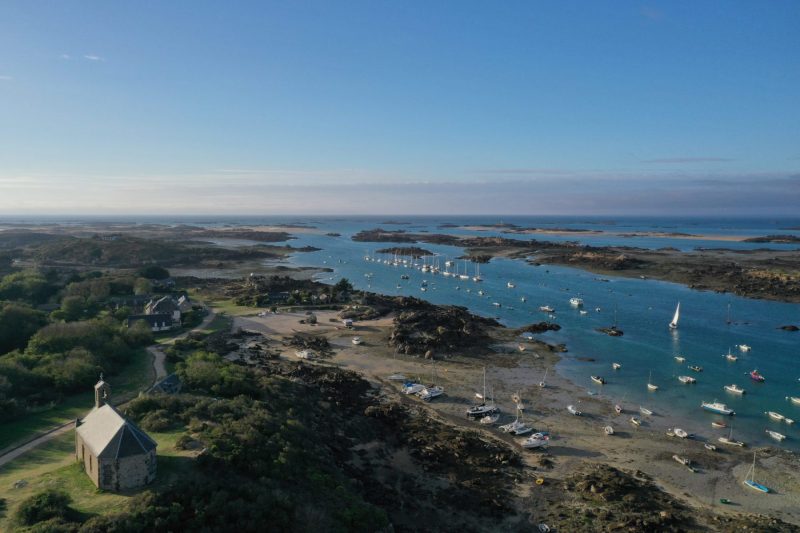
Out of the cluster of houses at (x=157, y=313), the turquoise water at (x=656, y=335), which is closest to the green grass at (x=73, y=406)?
the cluster of houses at (x=157, y=313)

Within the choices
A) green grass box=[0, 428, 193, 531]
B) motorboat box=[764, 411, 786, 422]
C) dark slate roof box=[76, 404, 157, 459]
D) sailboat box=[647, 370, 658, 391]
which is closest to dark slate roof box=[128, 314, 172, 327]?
green grass box=[0, 428, 193, 531]

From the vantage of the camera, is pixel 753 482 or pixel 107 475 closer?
pixel 107 475

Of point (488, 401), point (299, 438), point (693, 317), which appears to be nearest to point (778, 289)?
point (693, 317)

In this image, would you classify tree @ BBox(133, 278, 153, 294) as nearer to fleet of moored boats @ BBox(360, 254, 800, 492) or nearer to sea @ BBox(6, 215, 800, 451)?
fleet of moored boats @ BBox(360, 254, 800, 492)

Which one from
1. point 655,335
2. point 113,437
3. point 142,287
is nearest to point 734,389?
point 655,335

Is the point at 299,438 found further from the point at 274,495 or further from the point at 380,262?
the point at 380,262

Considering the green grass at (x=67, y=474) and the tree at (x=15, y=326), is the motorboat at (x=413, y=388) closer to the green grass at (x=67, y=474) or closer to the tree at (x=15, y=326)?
the green grass at (x=67, y=474)

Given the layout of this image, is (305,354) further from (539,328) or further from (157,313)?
(539,328)
